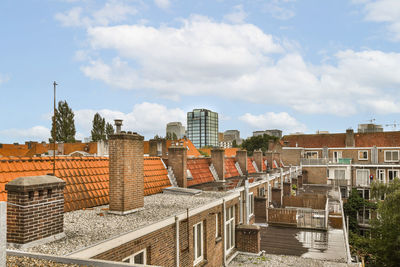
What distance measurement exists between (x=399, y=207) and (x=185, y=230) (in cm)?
2910

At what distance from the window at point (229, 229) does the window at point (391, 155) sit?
4633 cm

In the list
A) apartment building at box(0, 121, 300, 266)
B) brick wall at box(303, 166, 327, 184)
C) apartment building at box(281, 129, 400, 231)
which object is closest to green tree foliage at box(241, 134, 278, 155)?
apartment building at box(281, 129, 400, 231)

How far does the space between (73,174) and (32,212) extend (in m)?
5.01

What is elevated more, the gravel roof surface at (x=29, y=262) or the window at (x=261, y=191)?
the gravel roof surface at (x=29, y=262)

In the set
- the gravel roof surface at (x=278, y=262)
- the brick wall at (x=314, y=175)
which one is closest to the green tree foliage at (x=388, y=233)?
the brick wall at (x=314, y=175)

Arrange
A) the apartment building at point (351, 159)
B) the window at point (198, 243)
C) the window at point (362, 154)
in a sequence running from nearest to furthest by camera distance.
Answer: the window at point (198, 243), the apartment building at point (351, 159), the window at point (362, 154)

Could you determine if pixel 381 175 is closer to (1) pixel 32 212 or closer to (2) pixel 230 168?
(2) pixel 230 168

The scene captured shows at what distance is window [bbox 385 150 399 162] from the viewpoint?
5044 centimetres

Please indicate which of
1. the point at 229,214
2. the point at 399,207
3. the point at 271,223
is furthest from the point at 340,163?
the point at 229,214

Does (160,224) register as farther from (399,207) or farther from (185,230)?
(399,207)

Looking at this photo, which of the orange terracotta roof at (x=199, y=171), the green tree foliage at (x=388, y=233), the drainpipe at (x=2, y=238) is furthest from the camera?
the green tree foliage at (x=388, y=233)

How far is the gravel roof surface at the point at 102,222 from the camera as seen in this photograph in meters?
6.55

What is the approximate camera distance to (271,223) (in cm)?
2300

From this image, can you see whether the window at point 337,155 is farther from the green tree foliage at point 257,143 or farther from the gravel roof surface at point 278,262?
the gravel roof surface at point 278,262
